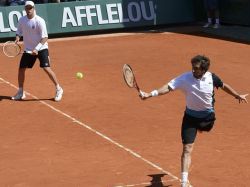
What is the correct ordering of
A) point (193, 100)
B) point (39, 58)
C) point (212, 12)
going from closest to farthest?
point (193, 100) → point (39, 58) → point (212, 12)

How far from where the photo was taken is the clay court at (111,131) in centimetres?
959

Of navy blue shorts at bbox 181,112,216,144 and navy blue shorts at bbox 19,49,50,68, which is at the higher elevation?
navy blue shorts at bbox 19,49,50,68

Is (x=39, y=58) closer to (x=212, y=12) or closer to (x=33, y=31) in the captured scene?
(x=33, y=31)

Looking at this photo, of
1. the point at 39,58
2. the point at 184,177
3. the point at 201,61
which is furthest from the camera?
the point at 39,58

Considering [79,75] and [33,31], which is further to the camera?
[79,75]

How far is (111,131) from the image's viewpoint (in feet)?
39.1

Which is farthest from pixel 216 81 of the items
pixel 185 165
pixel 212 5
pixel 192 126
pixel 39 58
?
pixel 212 5

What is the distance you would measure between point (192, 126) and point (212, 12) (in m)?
18.6

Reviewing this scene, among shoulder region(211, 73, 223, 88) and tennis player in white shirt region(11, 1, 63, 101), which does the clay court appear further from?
shoulder region(211, 73, 223, 88)

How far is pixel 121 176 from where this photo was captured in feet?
31.2

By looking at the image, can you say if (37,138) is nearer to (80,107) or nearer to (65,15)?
(80,107)

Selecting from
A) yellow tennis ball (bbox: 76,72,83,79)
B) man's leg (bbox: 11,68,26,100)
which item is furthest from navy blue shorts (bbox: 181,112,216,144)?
yellow tennis ball (bbox: 76,72,83,79)

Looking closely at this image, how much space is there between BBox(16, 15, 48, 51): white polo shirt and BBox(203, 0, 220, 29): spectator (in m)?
13.8

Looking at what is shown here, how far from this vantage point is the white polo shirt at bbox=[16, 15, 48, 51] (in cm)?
1403
